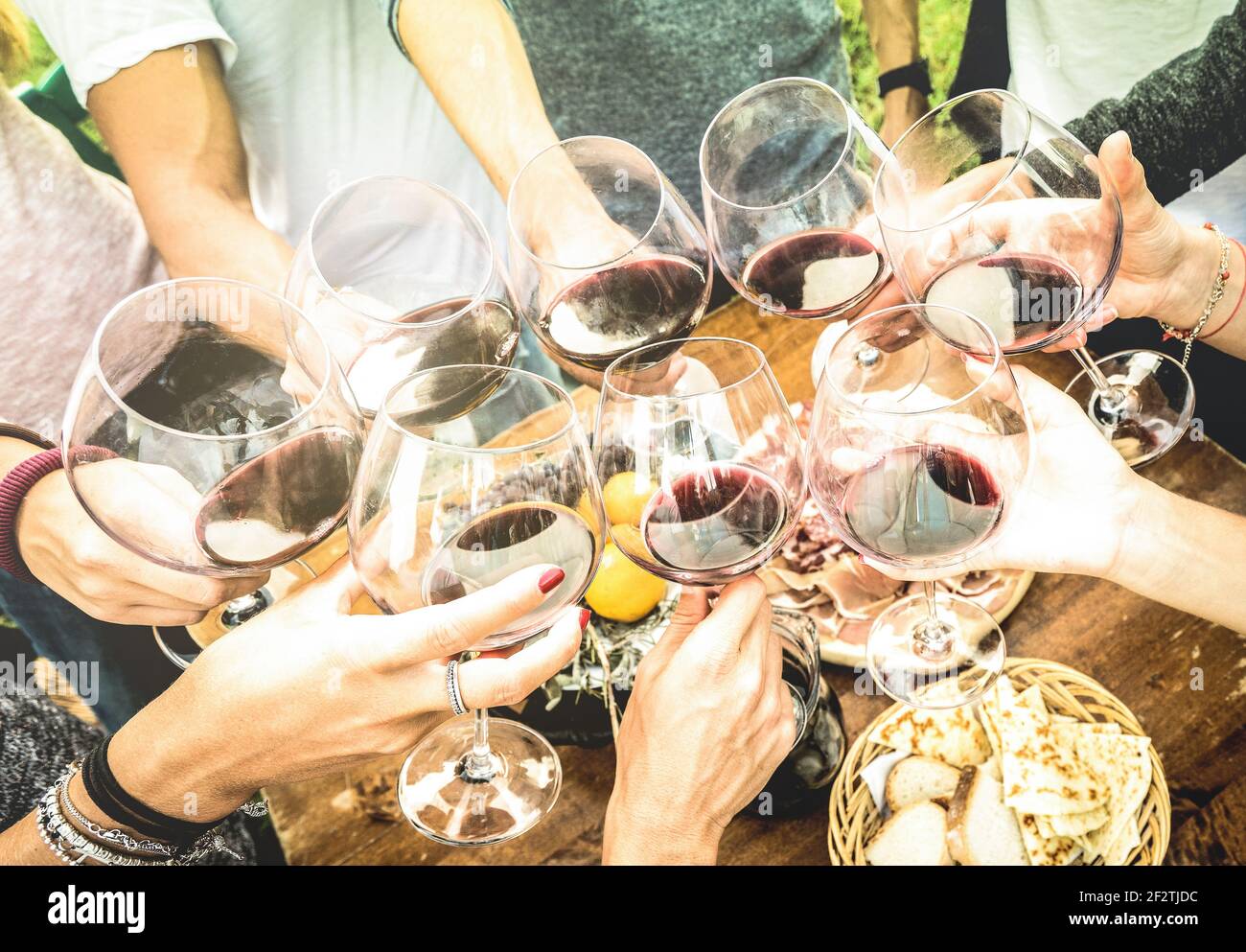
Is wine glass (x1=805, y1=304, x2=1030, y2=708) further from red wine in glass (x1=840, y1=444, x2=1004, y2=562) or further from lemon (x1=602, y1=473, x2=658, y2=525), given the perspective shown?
lemon (x1=602, y1=473, x2=658, y2=525)

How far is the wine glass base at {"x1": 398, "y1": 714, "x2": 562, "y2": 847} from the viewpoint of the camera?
2.89 ft

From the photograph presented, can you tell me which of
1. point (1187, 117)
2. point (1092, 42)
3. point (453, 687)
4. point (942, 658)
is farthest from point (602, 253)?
point (1092, 42)

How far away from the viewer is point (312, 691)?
0.66 meters

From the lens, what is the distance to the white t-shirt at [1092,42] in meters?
1.52

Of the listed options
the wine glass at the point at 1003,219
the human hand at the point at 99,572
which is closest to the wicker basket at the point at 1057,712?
the wine glass at the point at 1003,219

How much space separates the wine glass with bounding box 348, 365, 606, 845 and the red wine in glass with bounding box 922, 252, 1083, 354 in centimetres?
36

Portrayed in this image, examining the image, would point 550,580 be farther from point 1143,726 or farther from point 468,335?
point 1143,726

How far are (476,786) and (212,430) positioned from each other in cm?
46

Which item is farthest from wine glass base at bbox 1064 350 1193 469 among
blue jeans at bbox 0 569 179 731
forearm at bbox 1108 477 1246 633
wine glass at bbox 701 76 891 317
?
blue jeans at bbox 0 569 179 731

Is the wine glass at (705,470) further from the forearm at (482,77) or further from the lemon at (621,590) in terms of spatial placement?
the forearm at (482,77)

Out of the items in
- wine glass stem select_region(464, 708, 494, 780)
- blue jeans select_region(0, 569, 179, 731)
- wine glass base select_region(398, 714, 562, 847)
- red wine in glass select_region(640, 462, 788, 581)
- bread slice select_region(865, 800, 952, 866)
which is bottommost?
blue jeans select_region(0, 569, 179, 731)

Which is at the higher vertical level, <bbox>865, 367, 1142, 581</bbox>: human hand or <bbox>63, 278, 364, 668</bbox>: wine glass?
<bbox>63, 278, 364, 668</bbox>: wine glass
